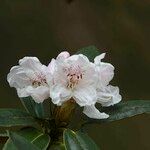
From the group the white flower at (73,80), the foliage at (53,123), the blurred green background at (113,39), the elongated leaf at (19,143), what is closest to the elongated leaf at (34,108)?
the foliage at (53,123)

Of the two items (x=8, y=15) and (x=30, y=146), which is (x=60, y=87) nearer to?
(x=30, y=146)

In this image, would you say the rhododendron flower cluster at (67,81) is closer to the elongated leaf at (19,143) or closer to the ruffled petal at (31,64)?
the ruffled petal at (31,64)

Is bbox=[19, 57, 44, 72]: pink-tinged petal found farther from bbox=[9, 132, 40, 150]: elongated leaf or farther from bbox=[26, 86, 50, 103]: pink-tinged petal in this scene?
bbox=[9, 132, 40, 150]: elongated leaf

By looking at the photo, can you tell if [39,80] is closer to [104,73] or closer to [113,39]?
[104,73]

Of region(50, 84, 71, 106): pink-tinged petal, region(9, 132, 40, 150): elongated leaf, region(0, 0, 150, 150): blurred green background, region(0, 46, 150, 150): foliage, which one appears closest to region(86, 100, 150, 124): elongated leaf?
region(0, 46, 150, 150): foliage

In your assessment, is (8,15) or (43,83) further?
(8,15)

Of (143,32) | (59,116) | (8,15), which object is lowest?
(143,32)

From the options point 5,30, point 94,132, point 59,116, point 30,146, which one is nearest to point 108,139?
point 94,132
